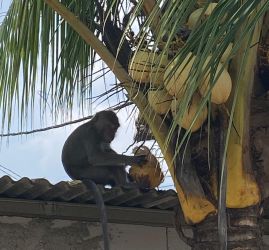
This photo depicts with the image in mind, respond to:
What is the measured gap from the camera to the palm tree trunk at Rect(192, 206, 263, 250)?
3654mm

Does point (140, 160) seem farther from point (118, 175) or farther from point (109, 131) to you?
point (109, 131)

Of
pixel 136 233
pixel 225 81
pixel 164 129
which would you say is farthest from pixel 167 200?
pixel 225 81

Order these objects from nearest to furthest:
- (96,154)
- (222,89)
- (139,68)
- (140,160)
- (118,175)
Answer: (222,89) → (139,68) → (140,160) → (118,175) → (96,154)

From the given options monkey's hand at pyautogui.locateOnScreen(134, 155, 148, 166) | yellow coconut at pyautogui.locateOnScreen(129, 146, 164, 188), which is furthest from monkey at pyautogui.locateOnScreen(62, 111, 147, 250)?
yellow coconut at pyautogui.locateOnScreen(129, 146, 164, 188)

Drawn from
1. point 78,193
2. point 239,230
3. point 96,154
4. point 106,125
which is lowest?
point 239,230

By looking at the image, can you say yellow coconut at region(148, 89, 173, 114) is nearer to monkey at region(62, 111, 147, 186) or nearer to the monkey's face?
monkey at region(62, 111, 147, 186)

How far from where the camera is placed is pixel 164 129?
3812 mm

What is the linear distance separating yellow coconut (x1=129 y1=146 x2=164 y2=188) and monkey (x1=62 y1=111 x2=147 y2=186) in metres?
0.62

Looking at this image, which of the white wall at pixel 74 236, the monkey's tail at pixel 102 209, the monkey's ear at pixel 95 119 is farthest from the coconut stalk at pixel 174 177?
the monkey's ear at pixel 95 119

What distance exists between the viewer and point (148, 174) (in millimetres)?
5379

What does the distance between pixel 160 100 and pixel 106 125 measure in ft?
12.2

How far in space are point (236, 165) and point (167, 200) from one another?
136 centimetres

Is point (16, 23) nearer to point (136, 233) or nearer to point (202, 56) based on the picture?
point (136, 233)

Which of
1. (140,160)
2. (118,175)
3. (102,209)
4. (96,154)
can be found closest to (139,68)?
(102,209)
